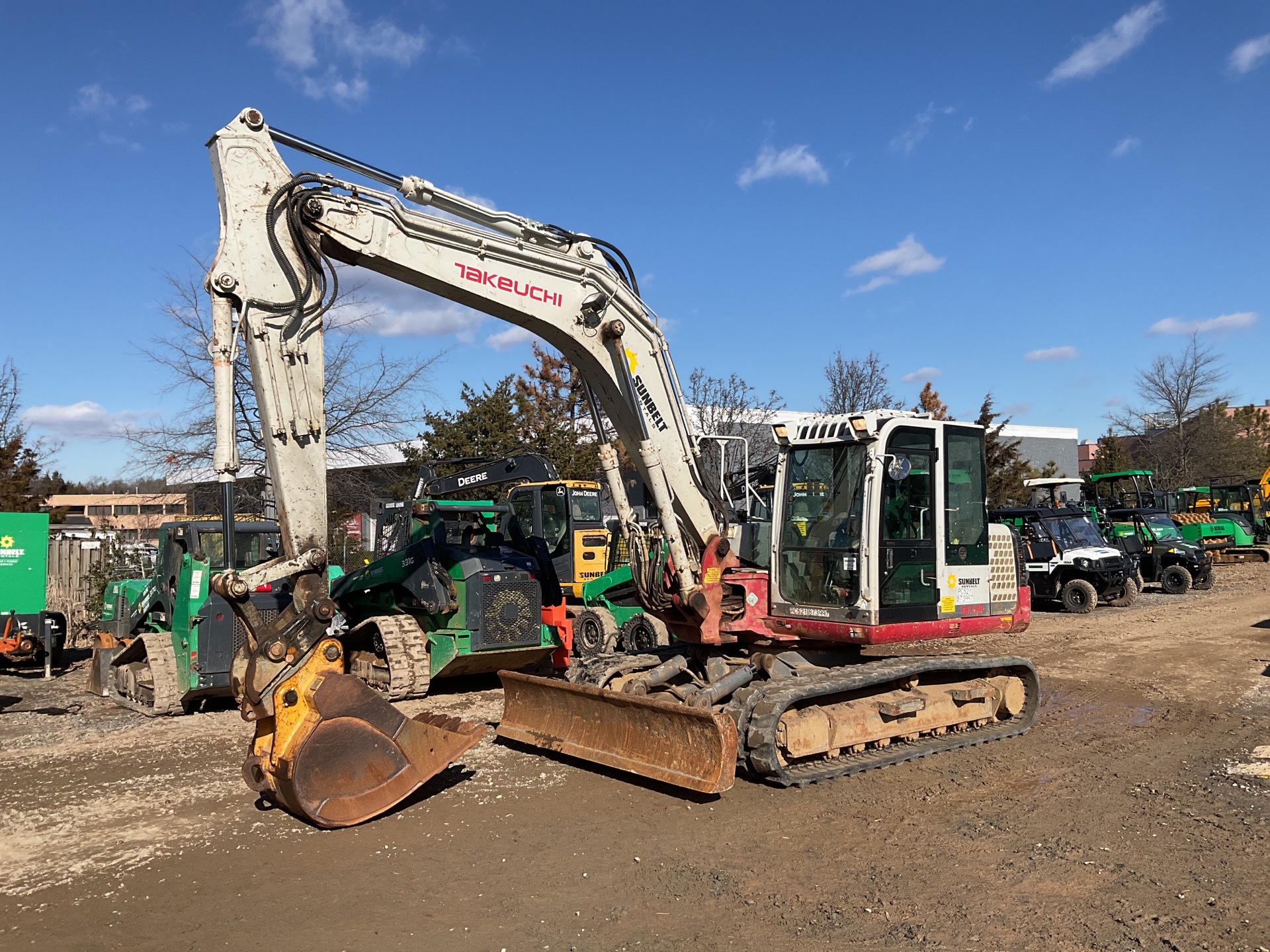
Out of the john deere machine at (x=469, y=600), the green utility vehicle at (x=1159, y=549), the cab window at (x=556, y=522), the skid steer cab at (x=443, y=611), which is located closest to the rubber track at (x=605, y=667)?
the john deere machine at (x=469, y=600)

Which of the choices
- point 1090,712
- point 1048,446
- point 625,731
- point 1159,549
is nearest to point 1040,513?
point 1159,549

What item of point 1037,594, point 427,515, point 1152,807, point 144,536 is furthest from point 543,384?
point 1152,807

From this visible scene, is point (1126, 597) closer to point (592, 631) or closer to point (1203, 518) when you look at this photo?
point (1203, 518)

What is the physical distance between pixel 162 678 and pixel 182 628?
55 cm

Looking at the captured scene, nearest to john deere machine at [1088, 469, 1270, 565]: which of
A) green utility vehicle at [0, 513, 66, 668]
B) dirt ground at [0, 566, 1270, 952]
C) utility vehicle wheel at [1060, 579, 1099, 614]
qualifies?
utility vehicle wheel at [1060, 579, 1099, 614]

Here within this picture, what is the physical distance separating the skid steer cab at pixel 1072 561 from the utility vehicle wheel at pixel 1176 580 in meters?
2.61

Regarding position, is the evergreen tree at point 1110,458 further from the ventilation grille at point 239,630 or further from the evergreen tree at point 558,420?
the ventilation grille at point 239,630

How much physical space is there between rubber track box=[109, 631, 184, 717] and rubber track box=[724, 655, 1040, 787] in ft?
20.7

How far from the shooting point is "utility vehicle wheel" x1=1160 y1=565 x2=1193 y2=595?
2198 cm

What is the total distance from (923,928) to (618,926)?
1469 millimetres

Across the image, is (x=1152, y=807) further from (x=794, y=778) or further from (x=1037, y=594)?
(x=1037, y=594)

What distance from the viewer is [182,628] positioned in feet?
33.9

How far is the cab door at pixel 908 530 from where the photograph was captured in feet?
25.7

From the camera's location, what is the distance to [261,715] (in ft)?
19.4
